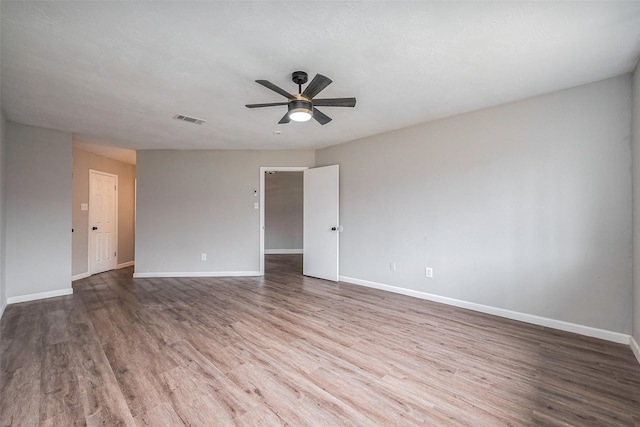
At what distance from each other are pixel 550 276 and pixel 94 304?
544 cm

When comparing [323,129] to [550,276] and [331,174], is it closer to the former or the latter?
[331,174]

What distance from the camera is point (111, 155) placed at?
5.61m

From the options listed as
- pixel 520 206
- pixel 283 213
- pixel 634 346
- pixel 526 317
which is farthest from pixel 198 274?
pixel 634 346

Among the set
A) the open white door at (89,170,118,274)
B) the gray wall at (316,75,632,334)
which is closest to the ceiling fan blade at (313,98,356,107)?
the gray wall at (316,75,632,334)

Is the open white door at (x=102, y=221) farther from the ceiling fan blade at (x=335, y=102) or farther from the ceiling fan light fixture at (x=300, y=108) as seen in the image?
the ceiling fan blade at (x=335, y=102)

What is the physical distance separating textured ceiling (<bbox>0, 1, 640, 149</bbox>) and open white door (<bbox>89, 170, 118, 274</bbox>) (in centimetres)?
225

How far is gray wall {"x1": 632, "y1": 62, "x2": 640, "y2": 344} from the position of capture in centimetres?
229

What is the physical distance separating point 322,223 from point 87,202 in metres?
4.46

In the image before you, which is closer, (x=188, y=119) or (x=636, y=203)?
(x=636, y=203)

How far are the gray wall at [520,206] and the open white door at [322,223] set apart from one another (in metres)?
0.80

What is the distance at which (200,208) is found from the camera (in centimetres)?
533

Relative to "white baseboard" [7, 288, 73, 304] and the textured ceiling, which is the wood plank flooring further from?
the textured ceiling

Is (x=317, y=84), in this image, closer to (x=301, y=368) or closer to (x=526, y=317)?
(x=301, y=368)

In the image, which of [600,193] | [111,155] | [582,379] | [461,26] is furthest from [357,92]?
[111,155]
